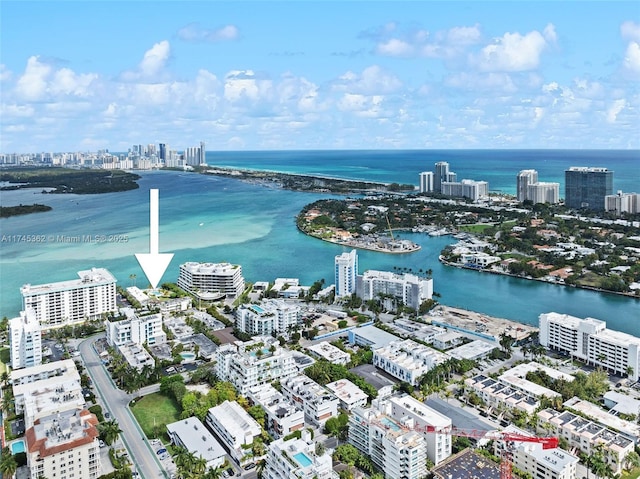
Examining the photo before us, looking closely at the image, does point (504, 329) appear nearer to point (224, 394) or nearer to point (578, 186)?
point (224, 394)

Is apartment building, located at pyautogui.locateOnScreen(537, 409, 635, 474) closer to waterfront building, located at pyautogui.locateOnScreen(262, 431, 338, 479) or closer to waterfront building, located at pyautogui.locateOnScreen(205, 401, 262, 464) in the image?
waterfront building, located at pyautogui.locateOnScreen(262, 431, 338, 479)

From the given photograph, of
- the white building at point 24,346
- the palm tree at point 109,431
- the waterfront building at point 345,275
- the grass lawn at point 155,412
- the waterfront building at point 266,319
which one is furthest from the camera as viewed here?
the waterfront building at point 345,275

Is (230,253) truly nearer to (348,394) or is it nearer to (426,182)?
(348,394)

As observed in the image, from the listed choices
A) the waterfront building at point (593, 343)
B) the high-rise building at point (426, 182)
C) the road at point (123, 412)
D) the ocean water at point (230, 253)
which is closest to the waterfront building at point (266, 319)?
the road at point (123, 412)

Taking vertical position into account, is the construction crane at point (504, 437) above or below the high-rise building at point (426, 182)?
below

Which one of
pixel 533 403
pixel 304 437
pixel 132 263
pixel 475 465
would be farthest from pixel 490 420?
pixel 132 263

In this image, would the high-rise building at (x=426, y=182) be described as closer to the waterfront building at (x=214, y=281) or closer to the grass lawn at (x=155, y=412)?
the waterfront building at (x=214, y=281)
